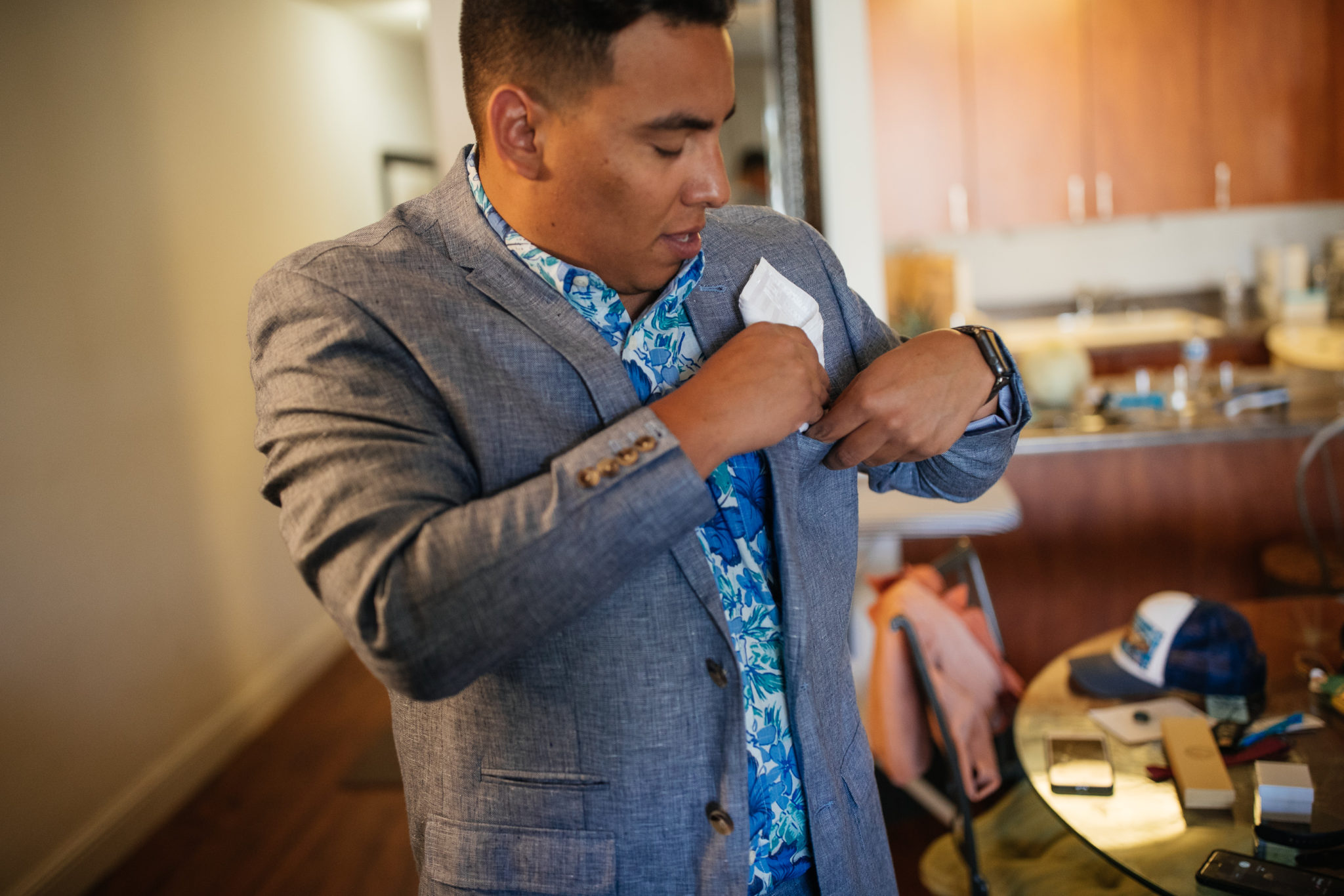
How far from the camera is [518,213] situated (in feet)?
3.08

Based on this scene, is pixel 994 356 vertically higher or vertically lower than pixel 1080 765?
higher

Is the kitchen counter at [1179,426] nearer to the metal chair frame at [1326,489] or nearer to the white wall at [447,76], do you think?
the metal chair frame at [1326,489]

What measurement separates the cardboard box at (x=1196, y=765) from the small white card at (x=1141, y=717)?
3 centimetres

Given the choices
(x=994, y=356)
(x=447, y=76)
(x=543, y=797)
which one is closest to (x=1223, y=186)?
(x=447, y=76)

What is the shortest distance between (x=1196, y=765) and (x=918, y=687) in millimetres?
558

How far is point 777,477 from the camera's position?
0.95 meters

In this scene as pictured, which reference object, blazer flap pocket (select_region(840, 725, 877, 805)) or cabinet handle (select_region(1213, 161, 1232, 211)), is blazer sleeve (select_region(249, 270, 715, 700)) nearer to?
blazer flap pocket (select_region(840, 725, 877, 805))

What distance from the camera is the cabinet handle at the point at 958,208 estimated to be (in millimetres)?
5023

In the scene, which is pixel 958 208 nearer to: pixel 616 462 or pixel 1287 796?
pixel 1287 796

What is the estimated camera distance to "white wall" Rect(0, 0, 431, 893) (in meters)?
2.64

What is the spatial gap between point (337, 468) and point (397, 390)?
0.30ft

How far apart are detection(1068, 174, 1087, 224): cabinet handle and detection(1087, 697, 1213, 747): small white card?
3905mm

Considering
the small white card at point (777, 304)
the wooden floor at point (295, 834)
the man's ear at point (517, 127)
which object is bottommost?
the wooden floor at point (295, 834)

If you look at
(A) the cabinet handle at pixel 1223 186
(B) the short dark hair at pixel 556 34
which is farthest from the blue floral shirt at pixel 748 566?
(A) the cabinet handle at pixel 1223 186
